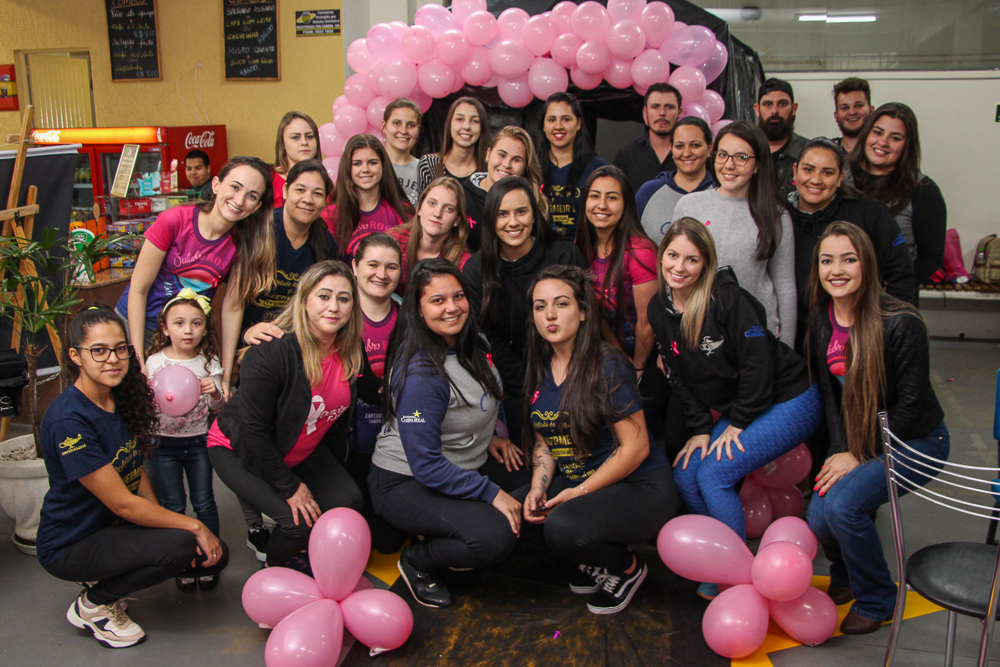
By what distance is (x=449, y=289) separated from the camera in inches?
92.7

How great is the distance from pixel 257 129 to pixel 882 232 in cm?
481

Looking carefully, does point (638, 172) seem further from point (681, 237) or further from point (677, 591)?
point (677, 591)

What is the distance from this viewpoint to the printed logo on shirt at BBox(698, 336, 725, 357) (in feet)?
7.89

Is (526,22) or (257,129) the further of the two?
(257,129)

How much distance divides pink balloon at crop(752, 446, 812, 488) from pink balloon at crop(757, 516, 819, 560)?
0.36 meters

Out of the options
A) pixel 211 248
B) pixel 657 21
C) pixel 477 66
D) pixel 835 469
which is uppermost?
pixel 657 21

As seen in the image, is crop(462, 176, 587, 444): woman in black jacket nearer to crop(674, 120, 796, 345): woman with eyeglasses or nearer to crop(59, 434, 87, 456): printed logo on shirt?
crop(674, 120, 796, 345): woman with eyeglasses

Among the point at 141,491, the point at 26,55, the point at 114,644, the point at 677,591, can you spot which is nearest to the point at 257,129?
the point at 26,55

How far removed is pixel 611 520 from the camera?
90.1 inches

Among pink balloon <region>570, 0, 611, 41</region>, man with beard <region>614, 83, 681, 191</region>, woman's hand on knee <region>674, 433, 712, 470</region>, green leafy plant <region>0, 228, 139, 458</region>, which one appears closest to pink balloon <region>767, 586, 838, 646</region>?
woman's hand on knee <region>674, 433, 712, 470</region>

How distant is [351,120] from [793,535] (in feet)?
11.1

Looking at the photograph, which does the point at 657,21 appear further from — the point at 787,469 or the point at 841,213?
the point at 787,469

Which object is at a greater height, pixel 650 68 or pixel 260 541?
pixel 650 68

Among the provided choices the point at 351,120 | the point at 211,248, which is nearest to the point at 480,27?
Result: the point at 351,120
